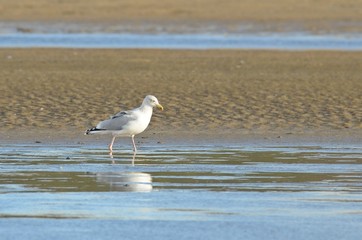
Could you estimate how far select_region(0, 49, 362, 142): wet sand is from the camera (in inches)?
672

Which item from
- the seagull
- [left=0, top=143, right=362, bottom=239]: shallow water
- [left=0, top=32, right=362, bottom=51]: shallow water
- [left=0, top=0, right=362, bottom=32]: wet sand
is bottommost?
[left=0, top=143, right=362, bottom=239]: shallow water

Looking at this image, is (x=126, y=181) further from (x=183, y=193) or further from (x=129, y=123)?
(x=129, y=123)

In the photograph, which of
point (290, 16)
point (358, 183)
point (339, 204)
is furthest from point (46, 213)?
point (290, 16)

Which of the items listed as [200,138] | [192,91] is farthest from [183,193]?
[192,91]

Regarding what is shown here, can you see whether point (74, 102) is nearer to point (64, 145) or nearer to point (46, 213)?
point (64, 145)

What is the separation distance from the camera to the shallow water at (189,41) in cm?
3300

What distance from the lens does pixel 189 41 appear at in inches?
1415

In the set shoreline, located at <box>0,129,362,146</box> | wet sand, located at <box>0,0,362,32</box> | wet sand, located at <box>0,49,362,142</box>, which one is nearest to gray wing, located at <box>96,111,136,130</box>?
shoreline, located at <box>0,129,362,146</box>

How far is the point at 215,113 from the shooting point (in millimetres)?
18031

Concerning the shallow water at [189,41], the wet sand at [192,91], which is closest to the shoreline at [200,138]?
the wet sand at [192,91]

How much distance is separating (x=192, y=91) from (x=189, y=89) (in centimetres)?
35

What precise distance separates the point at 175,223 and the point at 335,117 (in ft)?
29.2

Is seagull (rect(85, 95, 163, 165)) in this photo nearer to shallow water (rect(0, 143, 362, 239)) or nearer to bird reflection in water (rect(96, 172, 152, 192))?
shallow water (rect(0, 143, 362, 239))

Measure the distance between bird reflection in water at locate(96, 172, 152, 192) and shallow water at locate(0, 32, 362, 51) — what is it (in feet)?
66.0
